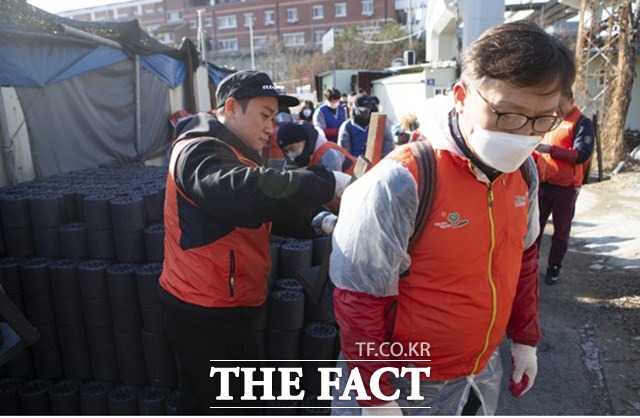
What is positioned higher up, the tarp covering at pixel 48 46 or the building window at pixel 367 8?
the building window at pixel 367 8

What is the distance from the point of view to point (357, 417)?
1.54 meters

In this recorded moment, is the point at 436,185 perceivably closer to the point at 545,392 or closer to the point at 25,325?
the point at 25,325

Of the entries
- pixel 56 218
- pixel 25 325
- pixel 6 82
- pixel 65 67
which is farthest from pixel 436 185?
pixel 65 67

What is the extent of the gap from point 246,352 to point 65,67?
18.8ft

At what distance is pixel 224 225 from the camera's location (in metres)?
1.90

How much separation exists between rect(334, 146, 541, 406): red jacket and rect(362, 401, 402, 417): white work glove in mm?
24

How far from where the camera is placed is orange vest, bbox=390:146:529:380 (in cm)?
142

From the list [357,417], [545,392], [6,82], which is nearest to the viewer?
[357,417]

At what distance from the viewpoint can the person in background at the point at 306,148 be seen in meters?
3.94

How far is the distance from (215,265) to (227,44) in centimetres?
5019

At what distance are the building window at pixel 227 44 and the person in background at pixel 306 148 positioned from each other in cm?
4707

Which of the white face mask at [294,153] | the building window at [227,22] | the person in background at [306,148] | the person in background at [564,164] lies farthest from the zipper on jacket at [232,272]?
the building window at [227,22]

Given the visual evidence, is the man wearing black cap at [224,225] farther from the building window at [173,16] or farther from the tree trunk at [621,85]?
the building window at [173,16]

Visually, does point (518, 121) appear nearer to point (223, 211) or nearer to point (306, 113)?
point (223, 211)
